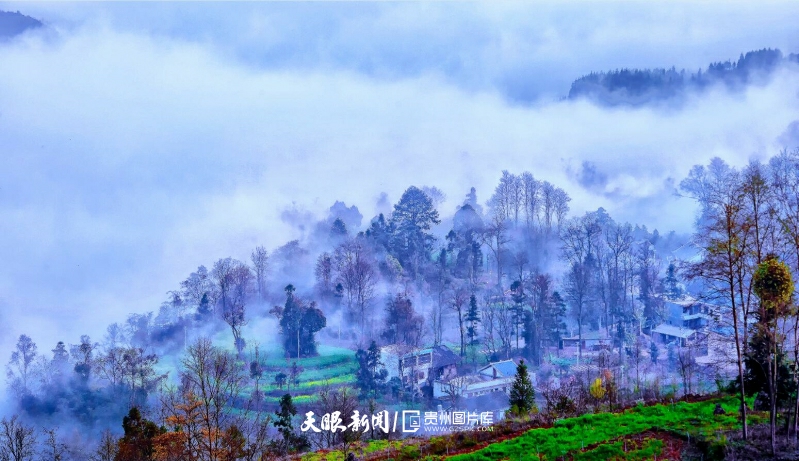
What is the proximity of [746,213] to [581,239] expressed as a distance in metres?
25.9

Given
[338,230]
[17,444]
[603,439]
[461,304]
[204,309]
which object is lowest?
[17,444]

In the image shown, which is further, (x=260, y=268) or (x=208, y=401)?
(x=260, y=268)

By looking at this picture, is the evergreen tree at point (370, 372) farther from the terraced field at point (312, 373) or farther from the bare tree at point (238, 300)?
the bare tree at point (238, 300)

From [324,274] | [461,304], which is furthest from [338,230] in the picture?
[461,304]

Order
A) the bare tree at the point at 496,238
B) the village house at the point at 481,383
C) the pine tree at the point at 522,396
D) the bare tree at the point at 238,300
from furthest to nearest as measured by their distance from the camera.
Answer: the bare tree at the point at 496,238 → the bare tree at the point at 238,300 → the village house at the point at 481,383 → the pine tree at the point at 522,396

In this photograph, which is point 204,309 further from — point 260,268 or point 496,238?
A: point 496,238

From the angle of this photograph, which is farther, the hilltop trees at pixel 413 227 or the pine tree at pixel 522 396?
the hilltop trees at pixel 413 227

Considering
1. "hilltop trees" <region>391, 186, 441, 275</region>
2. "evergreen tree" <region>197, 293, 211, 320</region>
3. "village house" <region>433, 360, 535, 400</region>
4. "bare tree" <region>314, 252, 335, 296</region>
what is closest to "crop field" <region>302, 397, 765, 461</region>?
"village house" <region>433, 360, 535, 400</region>

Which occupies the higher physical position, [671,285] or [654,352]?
[671,285]

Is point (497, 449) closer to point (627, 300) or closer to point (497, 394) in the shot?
point (497, 394)

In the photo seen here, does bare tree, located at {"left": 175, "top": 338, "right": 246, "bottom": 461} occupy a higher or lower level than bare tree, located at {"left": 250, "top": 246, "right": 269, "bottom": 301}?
lower

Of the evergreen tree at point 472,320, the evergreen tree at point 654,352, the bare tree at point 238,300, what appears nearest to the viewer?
the evergreen tree at point 654,352

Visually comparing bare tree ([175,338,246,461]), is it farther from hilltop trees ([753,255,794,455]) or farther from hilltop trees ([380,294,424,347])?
hilltop trees ([753,255,794,455])

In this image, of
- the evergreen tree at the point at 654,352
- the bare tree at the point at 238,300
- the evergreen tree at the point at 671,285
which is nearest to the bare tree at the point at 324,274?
the bare tree at the point at 238,300
